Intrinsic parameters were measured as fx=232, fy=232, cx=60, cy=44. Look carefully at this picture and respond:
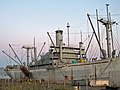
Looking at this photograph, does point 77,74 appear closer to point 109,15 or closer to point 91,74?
point 91,74

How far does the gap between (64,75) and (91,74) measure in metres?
6.45

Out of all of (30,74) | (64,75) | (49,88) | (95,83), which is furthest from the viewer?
(30,74)

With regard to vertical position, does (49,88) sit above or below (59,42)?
below

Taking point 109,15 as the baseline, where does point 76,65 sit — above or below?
below

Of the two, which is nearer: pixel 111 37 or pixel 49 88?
pixel 49 88

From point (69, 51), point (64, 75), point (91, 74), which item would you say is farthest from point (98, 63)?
point (69, 51)

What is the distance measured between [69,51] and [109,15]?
55.7ft

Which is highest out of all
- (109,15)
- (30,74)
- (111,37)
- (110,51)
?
(109,15)

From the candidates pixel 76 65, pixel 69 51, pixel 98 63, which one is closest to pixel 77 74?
pixel 76 65

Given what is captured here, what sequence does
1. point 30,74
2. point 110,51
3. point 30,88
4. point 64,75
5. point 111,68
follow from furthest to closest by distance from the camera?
point 30,74, point 64,75, point 110,51, point 111,68, point 30,88

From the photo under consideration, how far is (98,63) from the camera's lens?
40000 mm

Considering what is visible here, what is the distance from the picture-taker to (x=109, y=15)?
43.8 meters

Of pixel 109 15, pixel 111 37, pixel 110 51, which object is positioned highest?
pixel 109 15

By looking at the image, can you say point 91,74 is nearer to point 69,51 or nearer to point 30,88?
point 69,51
